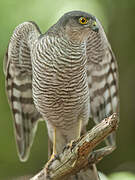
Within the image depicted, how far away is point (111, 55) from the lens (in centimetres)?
492

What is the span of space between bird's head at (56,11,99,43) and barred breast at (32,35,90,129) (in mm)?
79

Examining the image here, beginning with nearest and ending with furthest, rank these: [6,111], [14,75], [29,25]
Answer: [29,25]
[14,75]
[6,111]

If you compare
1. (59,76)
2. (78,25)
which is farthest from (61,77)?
(78,25)

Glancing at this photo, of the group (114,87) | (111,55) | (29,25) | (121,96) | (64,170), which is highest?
(29,25)

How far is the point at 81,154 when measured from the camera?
13.0ft

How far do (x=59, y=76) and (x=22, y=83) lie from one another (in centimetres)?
86

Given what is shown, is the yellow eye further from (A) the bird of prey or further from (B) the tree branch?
(B) the tree branch

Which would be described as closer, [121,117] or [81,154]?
[81,154]

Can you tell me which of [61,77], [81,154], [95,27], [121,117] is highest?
[95,27]

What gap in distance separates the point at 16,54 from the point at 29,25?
1.24 ft

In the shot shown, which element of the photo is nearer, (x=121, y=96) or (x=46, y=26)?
(x=46, y=26)

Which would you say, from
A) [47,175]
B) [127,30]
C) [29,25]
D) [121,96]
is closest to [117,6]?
[127,30]

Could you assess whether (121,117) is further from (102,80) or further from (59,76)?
(59,76)

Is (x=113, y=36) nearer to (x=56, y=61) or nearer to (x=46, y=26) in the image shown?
(x=46, y=26)
